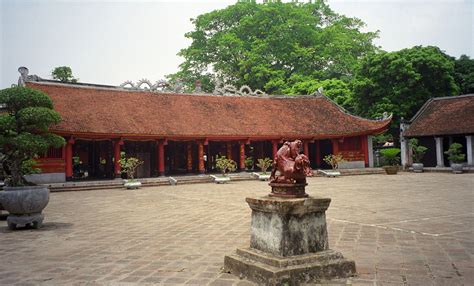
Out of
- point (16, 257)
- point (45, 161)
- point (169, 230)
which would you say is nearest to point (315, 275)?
point (169, 230)

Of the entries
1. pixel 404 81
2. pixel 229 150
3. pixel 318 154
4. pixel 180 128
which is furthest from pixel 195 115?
pixel 404 81

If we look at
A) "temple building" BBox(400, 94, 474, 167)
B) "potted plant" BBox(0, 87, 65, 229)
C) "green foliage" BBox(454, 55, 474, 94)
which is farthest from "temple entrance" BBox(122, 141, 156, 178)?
"green foliage" BBox(454, 55, 474, 94)

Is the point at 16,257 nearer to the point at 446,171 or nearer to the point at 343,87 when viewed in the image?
the point at 446,171

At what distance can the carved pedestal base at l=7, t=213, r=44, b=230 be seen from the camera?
7.98 m

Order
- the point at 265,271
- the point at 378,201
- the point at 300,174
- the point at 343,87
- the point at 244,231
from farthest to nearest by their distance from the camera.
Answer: the point at 343,87, the point at 378,201, the point at 244,231, the point at 300,174, the point at 265,271

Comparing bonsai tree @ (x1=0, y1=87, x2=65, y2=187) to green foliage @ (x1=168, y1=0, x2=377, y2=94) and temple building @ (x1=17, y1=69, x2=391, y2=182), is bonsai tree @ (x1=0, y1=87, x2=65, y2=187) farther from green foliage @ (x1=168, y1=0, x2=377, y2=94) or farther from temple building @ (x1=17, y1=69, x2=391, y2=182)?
green foliage @ (x1=168, y1=0, x2=377, y2=94)

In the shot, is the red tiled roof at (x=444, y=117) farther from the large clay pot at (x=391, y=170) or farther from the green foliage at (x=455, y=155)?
the large clay pot at (x=391, y=170)

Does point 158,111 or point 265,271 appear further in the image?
point 158,111

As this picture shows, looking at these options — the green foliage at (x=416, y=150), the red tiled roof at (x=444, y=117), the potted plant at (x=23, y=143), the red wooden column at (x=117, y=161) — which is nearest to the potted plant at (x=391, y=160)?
the green foliage at (x=416, y=150)

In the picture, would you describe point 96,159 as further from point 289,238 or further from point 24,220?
point 289,238

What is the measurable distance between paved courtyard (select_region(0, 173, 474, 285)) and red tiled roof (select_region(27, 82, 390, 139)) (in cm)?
1146

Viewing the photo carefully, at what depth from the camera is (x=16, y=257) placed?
5625 millimetres

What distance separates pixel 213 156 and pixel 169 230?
20.1 metres

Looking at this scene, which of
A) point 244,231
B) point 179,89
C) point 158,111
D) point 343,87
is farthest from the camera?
point 343,87
